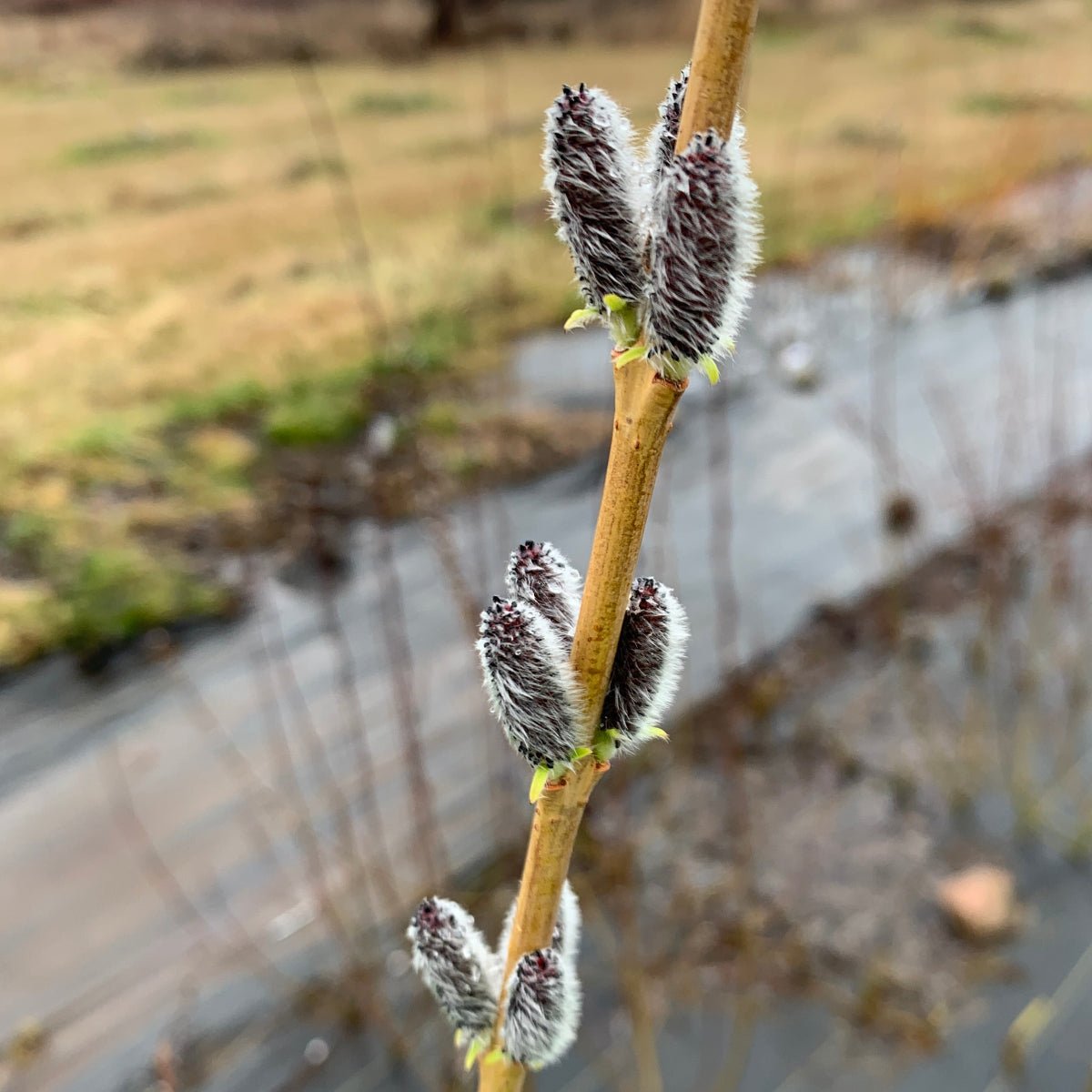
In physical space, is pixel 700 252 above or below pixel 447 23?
below

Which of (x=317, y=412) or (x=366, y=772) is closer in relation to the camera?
(x=366, y=772)

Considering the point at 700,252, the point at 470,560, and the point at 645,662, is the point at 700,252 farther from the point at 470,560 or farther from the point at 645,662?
the point at 470,560

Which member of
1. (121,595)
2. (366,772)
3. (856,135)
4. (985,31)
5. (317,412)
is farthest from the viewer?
(985,31)

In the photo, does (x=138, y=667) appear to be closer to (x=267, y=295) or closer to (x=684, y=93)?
(x=267, y=295)

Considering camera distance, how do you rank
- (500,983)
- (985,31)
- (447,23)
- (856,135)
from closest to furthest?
1. (500,983)
2. (447,23)
3. (856,135)
4. (985,31)

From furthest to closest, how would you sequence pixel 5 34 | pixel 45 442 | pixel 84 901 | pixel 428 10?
1. pixel 428 10
2. pixel 5 34
3. pixel 45 442
4. pixel 84 901

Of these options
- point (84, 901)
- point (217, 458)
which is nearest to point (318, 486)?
point (217, 458)

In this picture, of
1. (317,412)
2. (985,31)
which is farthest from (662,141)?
(985,31)
